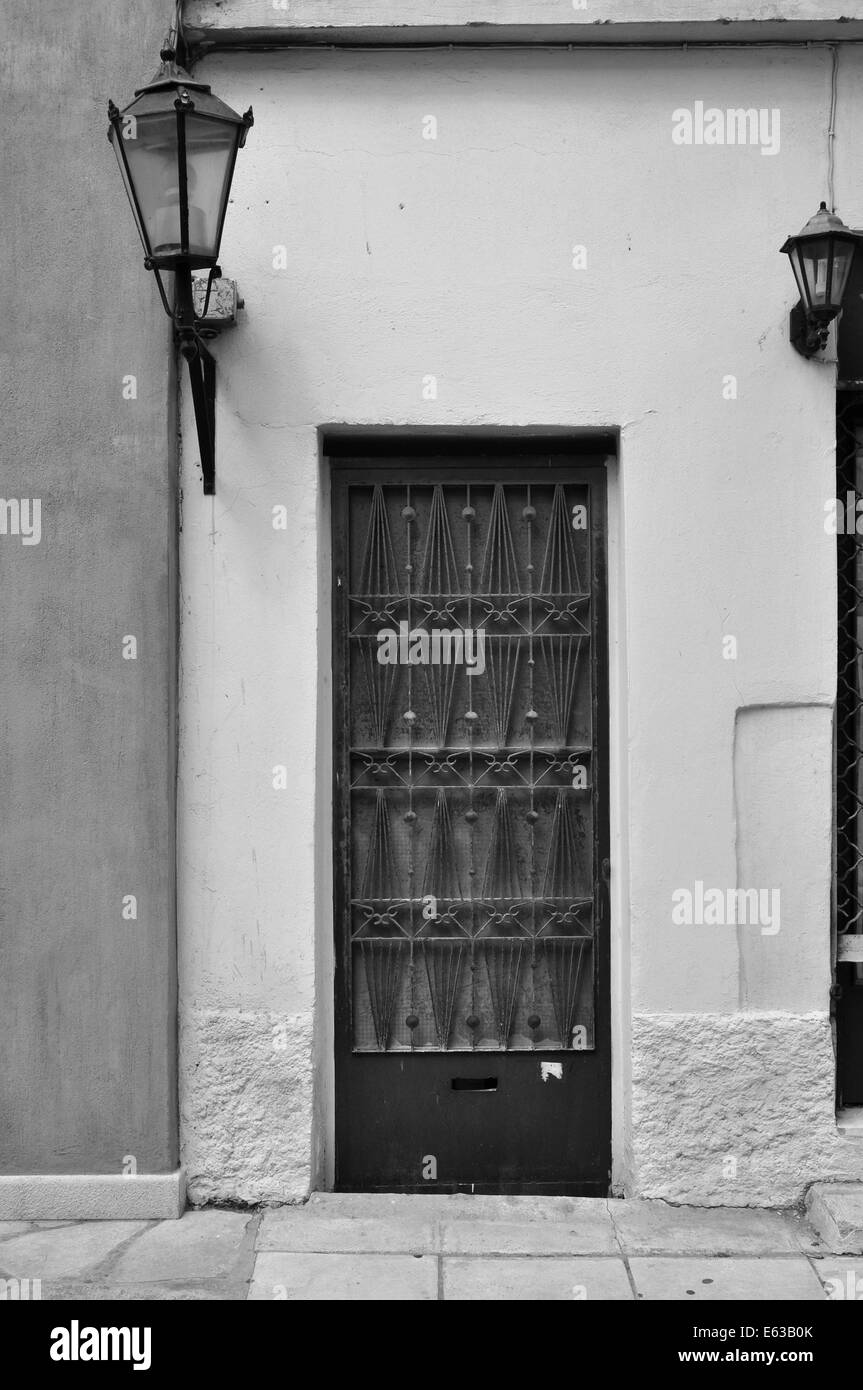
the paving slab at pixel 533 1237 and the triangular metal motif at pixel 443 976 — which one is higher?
the triangular metal motif at pixel 443 976

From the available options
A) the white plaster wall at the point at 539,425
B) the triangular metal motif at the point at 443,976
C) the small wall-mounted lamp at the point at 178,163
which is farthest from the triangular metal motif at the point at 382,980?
the small wall-mounted lamp at the point at 178,163

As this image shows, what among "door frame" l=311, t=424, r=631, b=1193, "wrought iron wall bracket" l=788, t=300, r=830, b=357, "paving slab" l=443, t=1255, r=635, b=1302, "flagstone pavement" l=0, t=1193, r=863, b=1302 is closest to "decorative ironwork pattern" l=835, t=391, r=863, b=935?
"wrought iron wall bracket" l=788, t=300, r=830, b=357

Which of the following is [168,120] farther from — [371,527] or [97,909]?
[97,909]

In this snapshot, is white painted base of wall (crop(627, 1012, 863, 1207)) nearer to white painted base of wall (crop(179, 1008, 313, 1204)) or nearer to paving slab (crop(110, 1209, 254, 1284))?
white painted base of wall (crop(179, 1008, 313, 1204))

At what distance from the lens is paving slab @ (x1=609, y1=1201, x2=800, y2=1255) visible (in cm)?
405

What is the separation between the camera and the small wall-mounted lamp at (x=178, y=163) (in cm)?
359

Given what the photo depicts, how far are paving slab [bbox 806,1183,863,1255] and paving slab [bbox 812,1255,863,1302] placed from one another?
50 millimetres

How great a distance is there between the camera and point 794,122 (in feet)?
14.5

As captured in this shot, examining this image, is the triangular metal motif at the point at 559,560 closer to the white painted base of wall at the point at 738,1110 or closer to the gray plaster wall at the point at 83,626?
the gray plaster wall at the point at 83,626

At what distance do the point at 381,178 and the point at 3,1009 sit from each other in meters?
3.48

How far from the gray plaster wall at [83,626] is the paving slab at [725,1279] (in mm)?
1795

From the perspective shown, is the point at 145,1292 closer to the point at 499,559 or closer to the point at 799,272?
the point at 499,559

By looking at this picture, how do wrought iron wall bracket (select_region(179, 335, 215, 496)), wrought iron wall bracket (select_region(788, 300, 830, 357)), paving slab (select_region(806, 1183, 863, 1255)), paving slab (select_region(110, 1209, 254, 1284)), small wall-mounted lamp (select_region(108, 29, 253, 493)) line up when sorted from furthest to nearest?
wrought iron wall bracket (select_region(788, 300, 830, 357)), wrought iron wall bracket (select_region(179, 335, 215, 496)), paving slab (select_region(806, 1183, 863, 1255)), paving slab (select_region(110, 1209, 254, 1284)), small wall-mounted lamp (select_region(108, 29, 253, 493))

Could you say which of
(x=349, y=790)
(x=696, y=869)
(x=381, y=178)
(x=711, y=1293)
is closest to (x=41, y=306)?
(x=381, y=178)
